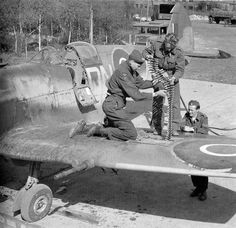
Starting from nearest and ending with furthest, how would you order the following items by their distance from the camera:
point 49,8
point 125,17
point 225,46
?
point 49,8, point 125,17, point 225,46

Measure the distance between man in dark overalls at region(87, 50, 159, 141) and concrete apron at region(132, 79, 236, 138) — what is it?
4004 mm

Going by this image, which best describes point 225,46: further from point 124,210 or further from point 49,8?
point 124,210

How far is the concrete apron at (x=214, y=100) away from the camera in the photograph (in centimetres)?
1046

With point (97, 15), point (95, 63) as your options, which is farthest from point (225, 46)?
point (95, 63)

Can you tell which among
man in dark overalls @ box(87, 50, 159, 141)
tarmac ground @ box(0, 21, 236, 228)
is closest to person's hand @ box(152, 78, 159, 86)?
man in dark overalls @ box(87, 50, 159, 141)

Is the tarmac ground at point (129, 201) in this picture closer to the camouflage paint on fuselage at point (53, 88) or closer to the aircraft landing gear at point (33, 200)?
the aircraft landing gear at point (33, 200)

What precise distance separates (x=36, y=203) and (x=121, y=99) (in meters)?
1.80

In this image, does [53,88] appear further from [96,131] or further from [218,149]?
[218,149]

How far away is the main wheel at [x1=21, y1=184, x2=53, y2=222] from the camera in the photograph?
5.58 metres

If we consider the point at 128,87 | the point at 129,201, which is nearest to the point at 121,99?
the point at 128,87

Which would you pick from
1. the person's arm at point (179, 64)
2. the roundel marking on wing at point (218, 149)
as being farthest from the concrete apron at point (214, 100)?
the roundel marking on wing at point (218, 149)

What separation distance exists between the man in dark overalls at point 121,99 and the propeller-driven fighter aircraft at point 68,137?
8.1 inches

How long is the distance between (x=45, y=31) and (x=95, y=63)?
12.4 meters

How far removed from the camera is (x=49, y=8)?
17594 mm
